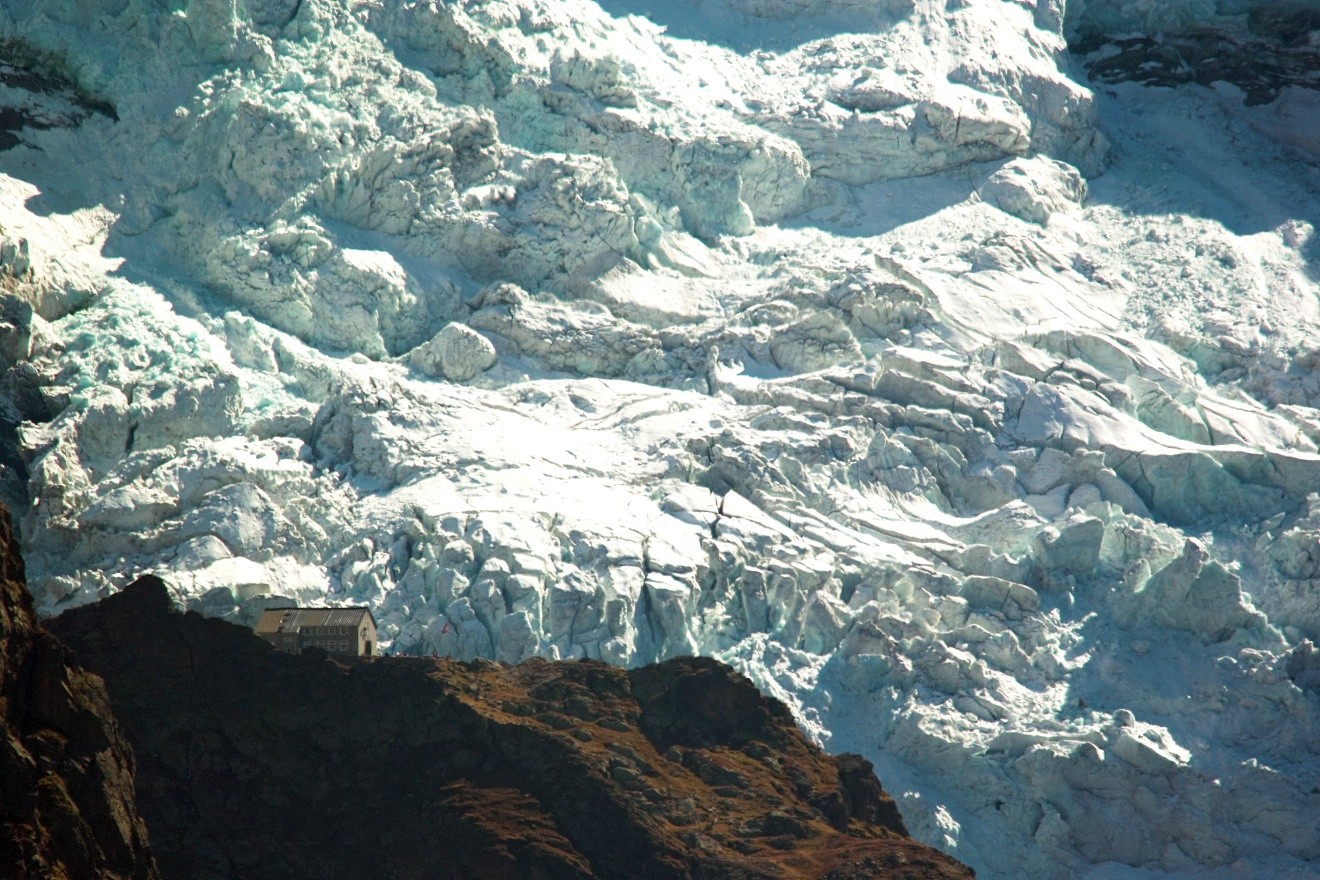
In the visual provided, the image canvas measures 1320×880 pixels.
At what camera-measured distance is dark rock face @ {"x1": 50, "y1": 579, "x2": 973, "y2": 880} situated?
4141 cm

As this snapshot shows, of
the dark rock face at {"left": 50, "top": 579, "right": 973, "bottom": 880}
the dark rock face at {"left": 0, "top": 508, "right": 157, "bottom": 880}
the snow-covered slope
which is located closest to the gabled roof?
the dark rock face at {"left": 50, "top": 579, "right": 973, "bottom": 880}

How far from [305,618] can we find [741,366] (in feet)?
64.4

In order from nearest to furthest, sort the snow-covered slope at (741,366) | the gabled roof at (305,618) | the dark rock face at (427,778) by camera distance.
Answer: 1. the dark rock face at (427,778)
2. the gabled roof at (305,618)
3. the snow-covered slope at (741,366)

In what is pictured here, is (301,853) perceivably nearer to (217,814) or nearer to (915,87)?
(217,814)

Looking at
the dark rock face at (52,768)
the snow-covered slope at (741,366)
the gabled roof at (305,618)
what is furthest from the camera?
the snow-covered slope at (741,366)

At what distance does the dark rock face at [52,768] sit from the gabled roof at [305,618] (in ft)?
51.0

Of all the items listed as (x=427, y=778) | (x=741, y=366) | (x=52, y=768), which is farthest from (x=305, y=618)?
(x=741, y=366)

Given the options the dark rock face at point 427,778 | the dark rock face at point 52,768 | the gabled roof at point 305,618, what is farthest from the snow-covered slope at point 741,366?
the dark rock face at point 52,768

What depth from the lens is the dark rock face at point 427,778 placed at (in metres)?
41.4

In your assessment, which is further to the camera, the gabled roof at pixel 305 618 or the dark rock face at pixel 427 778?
the gabled roof at pixel 305 618

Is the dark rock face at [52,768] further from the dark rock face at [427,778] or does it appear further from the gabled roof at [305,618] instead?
the gabled roof at [305,618]

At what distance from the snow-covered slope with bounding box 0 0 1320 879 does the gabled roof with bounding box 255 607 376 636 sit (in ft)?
7.18

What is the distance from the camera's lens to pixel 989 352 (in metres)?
62.7

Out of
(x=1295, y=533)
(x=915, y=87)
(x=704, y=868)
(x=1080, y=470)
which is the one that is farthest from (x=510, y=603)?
(x=915, y=87)
